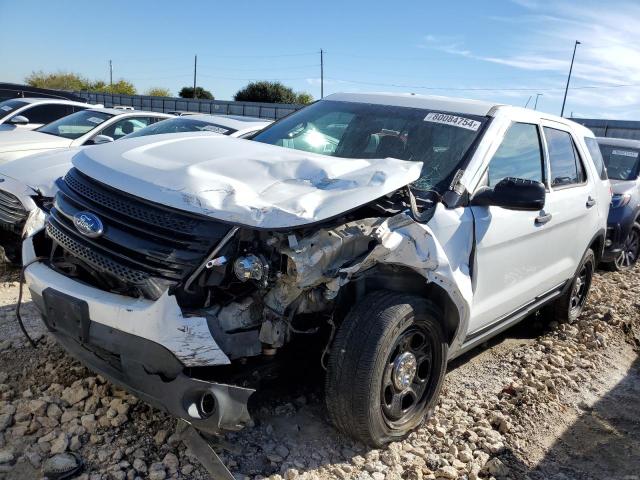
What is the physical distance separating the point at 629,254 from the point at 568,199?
450cm

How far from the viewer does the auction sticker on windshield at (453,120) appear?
11.9 ft

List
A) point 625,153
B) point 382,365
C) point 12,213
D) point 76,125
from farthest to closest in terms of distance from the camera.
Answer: point 625,153
point 76,125
point 12,213
point 382,365

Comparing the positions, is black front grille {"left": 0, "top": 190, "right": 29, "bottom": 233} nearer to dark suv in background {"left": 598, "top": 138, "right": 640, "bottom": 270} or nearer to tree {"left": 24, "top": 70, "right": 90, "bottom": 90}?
dark suv in background {"left": 598, "top": 138, "right": 640, "bottom": 270}

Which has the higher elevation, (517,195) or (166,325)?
(517,195)

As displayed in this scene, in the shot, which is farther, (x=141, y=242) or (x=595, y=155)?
(x=595, y=155)

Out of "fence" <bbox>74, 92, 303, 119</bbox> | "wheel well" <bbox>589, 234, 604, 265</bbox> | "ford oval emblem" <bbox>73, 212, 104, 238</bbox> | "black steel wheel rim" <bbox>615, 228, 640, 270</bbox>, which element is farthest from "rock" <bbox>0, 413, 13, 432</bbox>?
"fence" <bbox>74, 92, 303, 119</bbox>

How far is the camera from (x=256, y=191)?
273 centimetres

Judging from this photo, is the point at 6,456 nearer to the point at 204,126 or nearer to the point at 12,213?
the point at 12,213

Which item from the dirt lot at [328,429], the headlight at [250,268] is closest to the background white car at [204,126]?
the dirt lot at [328,429]

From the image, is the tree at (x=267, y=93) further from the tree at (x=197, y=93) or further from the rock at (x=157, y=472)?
the rock at (x=157, y=472)

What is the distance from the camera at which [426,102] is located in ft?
13.2

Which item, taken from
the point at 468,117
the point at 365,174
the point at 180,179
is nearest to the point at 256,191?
the point at 180,179

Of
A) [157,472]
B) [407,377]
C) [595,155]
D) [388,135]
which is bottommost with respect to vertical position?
[157,472]

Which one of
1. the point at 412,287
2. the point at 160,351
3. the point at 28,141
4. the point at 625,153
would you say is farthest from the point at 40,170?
the point at 625,153
